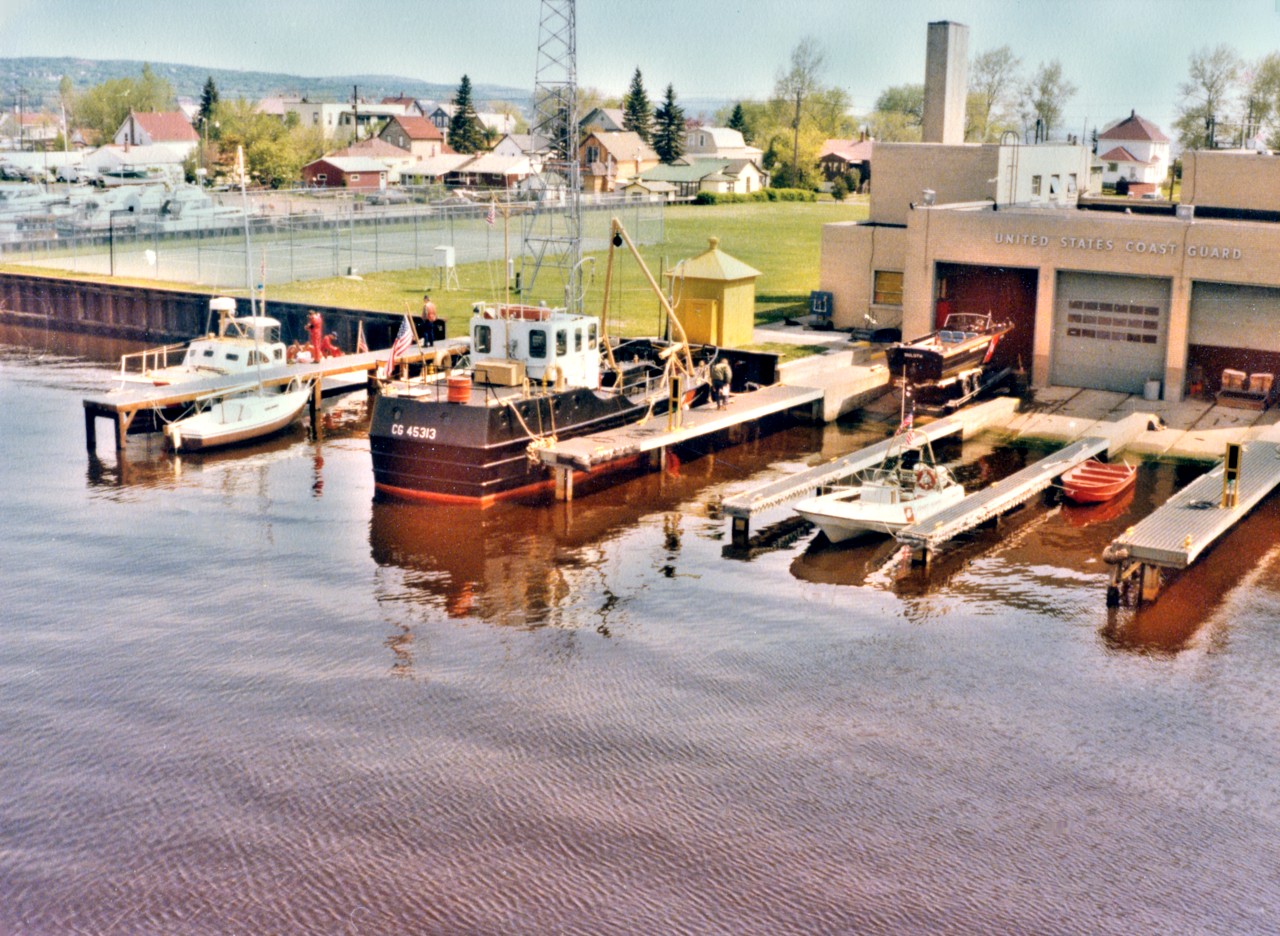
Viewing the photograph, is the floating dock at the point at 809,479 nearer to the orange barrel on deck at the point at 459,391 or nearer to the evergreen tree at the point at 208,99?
the orange barrel on deck at the point at 459,391

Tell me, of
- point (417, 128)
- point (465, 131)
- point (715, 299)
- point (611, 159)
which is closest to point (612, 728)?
point (715, 299)

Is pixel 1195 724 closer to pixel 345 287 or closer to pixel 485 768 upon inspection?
pixel 485 768

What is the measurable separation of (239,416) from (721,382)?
498 inches

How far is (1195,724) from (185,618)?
16.0 m

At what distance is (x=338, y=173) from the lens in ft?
395

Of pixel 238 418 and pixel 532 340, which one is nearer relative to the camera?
pixel 532 340

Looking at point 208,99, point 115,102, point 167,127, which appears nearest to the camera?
point 167,127

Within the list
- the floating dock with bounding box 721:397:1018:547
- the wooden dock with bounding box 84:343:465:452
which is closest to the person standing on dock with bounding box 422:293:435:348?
the wooden dock with bounding box 84:343:465:452

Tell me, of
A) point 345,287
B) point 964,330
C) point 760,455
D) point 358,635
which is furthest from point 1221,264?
point 345,287

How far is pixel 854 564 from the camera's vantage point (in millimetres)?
27062

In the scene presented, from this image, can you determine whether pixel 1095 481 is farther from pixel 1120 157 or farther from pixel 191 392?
pixel 1120 157

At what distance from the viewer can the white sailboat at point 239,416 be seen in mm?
35281

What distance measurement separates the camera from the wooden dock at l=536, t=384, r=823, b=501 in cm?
3058

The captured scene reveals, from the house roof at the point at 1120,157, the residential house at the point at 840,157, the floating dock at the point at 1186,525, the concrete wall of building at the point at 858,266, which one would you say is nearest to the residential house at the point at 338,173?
the residential house at the point at 840,157
